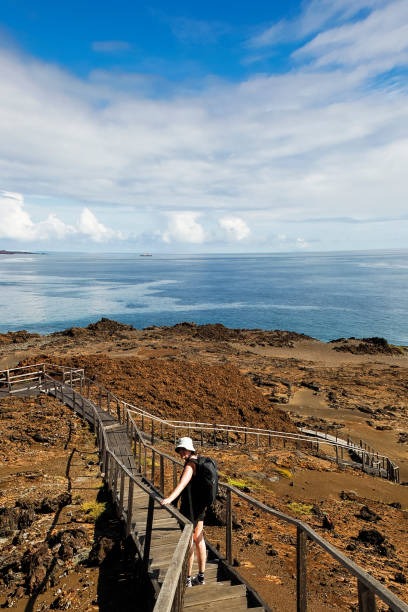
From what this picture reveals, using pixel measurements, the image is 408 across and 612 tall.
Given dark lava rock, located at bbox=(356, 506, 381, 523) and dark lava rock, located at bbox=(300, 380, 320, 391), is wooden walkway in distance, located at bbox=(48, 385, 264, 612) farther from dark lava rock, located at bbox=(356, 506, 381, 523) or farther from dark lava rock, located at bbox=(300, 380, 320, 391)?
dark lava rock, located at bbox=(300, 380, 320, 391)

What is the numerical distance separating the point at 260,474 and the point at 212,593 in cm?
885

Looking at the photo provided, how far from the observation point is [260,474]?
43.2 ft

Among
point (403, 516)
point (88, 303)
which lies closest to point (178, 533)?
point (403, 516)

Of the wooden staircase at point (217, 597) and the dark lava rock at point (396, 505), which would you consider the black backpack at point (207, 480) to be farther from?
the dark lava rock at point (396, 505)

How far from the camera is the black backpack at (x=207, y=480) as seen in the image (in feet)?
17.4

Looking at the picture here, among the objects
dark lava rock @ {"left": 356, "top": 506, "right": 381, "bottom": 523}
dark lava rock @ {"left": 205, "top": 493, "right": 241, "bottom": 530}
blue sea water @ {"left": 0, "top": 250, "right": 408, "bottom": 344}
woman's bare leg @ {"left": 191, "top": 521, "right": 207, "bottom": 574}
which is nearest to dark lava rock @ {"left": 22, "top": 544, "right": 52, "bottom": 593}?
woman's bare leg @ {"left": 191, "top": 521, "right": 207, "bottom": 574}

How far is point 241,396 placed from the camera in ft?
74.5

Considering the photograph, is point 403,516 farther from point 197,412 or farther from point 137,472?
point 197,412

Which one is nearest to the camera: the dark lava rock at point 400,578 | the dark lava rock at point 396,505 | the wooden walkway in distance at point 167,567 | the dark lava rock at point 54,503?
the wooden walkway in distance at point 167,567

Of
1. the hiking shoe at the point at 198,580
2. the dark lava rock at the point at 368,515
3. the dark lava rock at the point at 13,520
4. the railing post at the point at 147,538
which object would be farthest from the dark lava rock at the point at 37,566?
the dark lava rock at the point at 368,515

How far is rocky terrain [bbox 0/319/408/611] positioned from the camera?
6.49 meters

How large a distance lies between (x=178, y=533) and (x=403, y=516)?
864 cm

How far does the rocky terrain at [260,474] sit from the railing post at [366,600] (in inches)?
147

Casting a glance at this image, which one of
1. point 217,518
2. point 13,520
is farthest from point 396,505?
point 13,520
